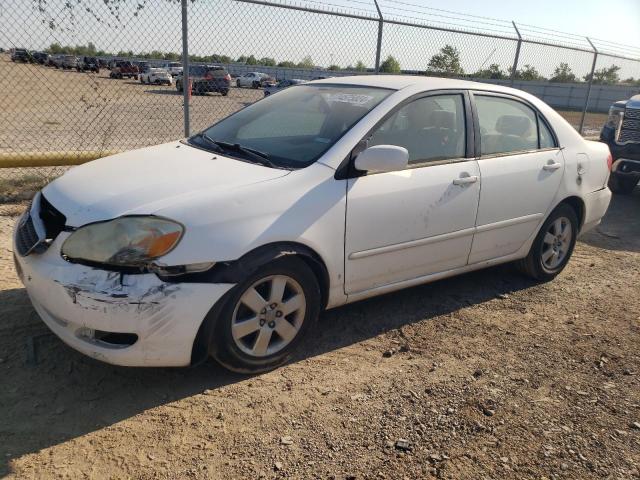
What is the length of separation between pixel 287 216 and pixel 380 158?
2.21 ft

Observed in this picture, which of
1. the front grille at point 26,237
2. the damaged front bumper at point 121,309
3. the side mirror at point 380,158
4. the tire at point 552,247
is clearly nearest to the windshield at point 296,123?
the side mirror at point 380,158

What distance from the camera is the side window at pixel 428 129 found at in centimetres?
354

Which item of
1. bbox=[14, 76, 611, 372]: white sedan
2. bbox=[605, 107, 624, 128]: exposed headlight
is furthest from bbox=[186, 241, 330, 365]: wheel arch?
bbox=[605, 107, 624, 128]: exposed headlight

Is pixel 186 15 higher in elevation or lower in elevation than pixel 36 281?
higher

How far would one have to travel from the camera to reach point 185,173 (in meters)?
3.12

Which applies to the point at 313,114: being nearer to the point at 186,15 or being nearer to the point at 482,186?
the point at 482,186

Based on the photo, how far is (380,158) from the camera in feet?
10.4

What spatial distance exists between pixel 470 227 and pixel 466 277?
1.02 meters

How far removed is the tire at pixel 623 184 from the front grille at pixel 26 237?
8.65 m

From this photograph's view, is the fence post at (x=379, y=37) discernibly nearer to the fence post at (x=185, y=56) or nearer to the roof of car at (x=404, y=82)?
the fence post at (x=185, y=56)

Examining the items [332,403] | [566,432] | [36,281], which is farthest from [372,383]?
[36,281]

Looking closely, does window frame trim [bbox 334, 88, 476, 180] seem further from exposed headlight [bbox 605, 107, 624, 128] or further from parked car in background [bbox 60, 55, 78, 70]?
exposed headlight [bbox 605, 107, 624, 128]

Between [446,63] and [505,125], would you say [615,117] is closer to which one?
[446,63]

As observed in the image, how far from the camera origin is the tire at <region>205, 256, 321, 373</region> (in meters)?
2.84
